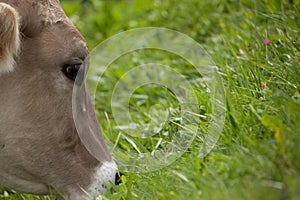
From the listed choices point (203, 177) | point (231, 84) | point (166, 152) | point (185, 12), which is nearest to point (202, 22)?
point (185, 12)

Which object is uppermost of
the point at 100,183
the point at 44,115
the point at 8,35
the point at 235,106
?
the point at 8,35

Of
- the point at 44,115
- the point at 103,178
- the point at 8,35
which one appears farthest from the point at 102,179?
the point at 8,35

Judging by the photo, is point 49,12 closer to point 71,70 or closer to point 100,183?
point 71,70

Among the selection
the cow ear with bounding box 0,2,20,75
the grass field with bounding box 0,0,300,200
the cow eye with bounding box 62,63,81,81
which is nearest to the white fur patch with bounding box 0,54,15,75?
the cow ear with bounding box 0,2,20,75

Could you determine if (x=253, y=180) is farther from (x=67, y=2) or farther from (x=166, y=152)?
(x=67, y=2)

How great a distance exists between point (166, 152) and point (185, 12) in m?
3.04

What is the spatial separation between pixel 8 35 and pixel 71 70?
1.39 ft

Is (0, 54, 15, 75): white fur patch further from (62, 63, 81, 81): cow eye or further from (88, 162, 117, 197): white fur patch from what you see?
(88, 162, 117, 197): white fur patch

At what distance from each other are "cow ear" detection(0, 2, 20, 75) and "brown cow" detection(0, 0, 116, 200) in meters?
0.04

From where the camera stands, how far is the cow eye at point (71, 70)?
353 centimetres

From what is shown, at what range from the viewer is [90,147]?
3598 millimetres

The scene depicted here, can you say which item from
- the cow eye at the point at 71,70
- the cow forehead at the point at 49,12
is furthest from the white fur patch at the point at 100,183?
the cow forehead at the point at 49,12

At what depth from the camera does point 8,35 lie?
3.31m

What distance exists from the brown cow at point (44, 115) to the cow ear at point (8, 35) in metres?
0.04
